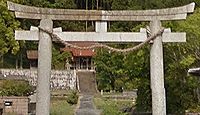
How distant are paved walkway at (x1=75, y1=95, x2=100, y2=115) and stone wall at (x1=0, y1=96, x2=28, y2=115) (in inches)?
154

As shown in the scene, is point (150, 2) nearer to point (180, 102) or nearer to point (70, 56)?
point (180, 102)

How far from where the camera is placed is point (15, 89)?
2858cm

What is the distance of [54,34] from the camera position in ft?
41.6

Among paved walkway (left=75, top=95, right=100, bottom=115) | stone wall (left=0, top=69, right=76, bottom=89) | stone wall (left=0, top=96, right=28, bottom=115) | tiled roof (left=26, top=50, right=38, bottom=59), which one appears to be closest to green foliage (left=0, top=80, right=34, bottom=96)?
stone wall (left=0, top=96, right=28, bottom=115)

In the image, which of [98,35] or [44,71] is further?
[98,35]

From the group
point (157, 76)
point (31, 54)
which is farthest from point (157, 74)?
point (31, 54)

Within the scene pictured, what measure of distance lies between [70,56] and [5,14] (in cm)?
2148

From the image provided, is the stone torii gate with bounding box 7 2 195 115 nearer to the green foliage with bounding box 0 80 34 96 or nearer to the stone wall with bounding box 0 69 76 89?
the green foliage with bounding box 0 80 34 96

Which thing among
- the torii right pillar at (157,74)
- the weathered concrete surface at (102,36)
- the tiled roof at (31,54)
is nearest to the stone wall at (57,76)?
the tiled roof at (31,54)

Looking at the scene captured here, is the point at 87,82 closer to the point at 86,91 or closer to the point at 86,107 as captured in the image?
the point at 86,91

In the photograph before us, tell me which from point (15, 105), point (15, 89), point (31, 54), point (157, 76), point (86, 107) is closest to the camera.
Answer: point (157, 76)

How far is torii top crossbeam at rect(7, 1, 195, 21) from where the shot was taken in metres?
12.6

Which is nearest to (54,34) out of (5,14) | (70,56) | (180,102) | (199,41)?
(199,41)

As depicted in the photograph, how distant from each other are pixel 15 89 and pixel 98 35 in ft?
54.9
